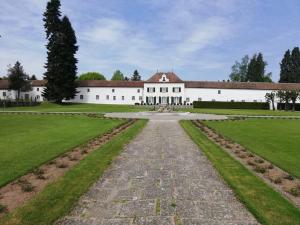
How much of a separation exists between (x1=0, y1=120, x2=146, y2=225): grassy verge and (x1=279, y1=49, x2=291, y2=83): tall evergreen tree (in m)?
98.5

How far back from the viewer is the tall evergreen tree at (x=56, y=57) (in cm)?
6319

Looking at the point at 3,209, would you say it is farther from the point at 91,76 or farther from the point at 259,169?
the point at 91,76

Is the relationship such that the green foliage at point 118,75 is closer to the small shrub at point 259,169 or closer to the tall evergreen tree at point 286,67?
the tall evergreen tree at point 286,67

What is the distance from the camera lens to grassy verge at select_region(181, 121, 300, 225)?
5141 mm

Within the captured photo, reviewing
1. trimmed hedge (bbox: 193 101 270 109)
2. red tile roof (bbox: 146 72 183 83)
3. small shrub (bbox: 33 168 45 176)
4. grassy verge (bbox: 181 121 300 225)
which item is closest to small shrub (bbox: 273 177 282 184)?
grassy verge (bbox: 181 121 300 225)

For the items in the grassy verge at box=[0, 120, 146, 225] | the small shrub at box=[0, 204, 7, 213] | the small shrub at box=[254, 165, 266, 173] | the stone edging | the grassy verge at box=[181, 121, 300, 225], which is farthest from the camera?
the small shrub at box=[254, 165, 266, 173]

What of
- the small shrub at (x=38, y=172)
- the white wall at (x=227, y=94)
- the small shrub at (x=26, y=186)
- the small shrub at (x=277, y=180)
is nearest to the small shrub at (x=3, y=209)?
the small shrub at (x=26, y=186)

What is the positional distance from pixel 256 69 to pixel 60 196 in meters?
101

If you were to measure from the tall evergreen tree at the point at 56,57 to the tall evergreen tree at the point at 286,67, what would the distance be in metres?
65.4

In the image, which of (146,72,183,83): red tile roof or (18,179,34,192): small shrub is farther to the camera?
(146,72,183,83): red tile roof

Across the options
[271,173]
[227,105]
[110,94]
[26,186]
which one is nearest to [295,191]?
[271,173]

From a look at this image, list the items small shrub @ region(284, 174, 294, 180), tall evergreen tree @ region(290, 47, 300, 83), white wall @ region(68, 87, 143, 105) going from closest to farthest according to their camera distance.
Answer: small shrub @ region(284, 174, 294, 180) → white wall @ region(68, 87, 143, 105) → tall evergreen tree @ region(290, 47, 300, 83)

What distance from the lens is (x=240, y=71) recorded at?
4336 inches

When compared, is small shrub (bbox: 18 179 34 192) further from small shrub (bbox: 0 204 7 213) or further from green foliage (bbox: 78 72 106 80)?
green foliage (bbox: 78 72 106 80)
